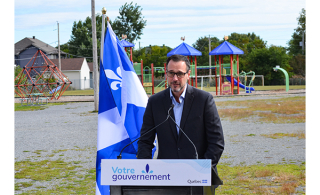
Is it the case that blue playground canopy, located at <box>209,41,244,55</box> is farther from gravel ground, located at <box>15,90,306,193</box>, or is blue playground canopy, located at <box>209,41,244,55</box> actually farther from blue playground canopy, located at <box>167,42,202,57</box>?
gravel ground, located at <box>15,90,306,193</box>

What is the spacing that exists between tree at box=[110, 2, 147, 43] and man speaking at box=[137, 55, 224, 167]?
69256mm

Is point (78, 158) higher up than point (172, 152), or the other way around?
point (172, 152)

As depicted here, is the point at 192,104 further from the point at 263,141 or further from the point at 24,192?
the point at 263,141

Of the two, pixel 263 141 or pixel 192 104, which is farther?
pixel 263 141

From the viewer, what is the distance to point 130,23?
71.8m

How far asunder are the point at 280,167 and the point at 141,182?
196 inches

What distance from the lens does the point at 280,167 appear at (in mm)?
6566

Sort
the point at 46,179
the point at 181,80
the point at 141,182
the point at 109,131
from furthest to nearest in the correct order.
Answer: the point at 46,179 < the point at 109,131 < the point at 181,80 < the point at 141,182

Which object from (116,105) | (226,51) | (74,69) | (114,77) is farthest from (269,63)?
(116,105)

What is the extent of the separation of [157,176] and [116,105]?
1.90 m

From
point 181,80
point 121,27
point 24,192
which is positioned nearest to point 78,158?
point 24,192

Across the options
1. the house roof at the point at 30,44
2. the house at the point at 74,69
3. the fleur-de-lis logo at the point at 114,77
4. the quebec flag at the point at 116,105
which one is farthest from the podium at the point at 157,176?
the house roof at the point at 30,44

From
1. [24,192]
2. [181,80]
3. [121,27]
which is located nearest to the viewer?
[181,80]

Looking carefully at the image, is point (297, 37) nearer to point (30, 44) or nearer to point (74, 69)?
point (74, 69)
